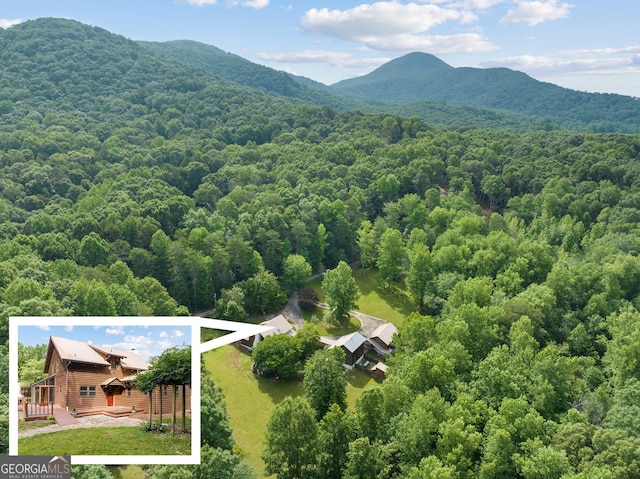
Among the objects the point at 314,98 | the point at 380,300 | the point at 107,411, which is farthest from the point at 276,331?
the point at 314,98

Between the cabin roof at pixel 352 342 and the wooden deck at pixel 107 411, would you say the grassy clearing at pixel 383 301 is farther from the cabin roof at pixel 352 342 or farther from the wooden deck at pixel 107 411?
the wooden deck at pixel 107 411

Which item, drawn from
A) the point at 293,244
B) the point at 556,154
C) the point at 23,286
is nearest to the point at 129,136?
the point at 293,244

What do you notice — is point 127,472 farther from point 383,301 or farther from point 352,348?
point 383,301

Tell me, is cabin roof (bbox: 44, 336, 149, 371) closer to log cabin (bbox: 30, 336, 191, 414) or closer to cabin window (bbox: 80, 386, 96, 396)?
log cabin (bbox: 30, 336, 191, 414)

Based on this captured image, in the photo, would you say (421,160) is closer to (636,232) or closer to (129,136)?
(636,232)

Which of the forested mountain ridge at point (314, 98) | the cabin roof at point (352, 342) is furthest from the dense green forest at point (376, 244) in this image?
the forested mountain ridge at point (314, 98)

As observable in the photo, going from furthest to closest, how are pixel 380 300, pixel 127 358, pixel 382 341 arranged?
pixel 380 300
pixel 382 341
pixel 127 358

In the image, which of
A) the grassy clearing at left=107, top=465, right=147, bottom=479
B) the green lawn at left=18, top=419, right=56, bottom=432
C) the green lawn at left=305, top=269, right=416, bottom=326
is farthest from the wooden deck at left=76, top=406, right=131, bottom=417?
the green lawn at left=305, top=269, right=416, bottom=326
